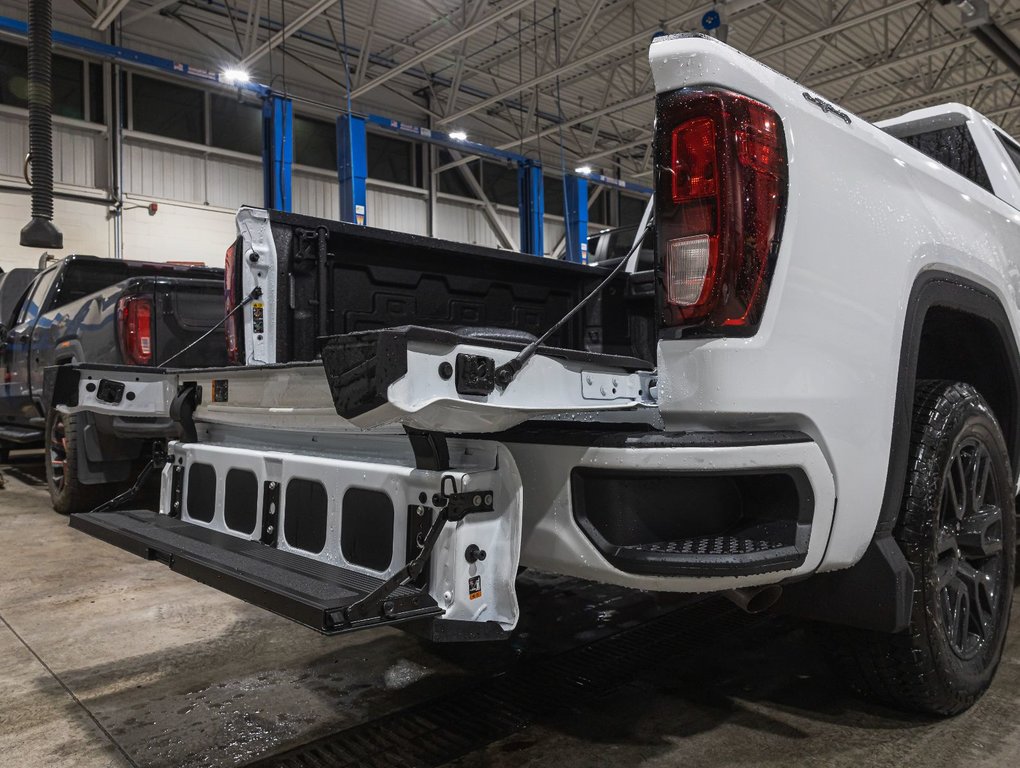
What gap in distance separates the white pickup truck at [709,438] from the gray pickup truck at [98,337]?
251 cm

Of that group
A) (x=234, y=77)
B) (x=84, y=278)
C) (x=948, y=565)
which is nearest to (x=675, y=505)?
(x=948, y=565)

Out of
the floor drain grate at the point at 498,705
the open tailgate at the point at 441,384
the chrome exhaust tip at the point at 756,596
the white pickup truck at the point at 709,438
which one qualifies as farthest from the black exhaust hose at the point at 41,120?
the chrome exhaust tip at the point at 756,596

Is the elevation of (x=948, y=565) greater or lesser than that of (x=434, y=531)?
lesser

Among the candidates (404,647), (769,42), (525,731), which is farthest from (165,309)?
(769,42)

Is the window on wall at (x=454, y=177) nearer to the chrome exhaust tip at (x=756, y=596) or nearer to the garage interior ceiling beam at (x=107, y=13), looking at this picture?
the garage interior ceiling beam at (x=107, y=13)

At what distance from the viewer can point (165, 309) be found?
468 cm

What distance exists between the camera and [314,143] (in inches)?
633

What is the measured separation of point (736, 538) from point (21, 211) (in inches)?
548

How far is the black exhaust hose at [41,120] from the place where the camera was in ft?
16.9

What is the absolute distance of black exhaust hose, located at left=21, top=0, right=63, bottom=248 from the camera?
16.9 feet

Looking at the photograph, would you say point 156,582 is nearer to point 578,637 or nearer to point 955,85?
point 578,637

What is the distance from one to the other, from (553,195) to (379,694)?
1916 centimetres

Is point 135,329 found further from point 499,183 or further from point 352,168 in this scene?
point 499,183

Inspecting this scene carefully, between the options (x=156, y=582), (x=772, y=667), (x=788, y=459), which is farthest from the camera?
(x=156, y=582)
